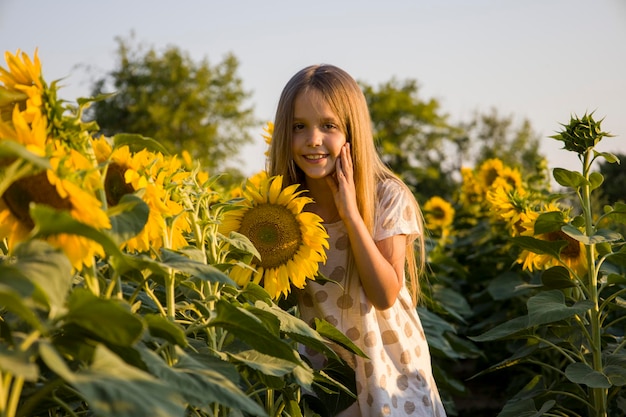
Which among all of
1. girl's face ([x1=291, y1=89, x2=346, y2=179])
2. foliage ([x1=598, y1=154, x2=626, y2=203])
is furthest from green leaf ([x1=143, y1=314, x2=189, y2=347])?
foliage ([x1=598, y1=154, x2=626, y2=203])

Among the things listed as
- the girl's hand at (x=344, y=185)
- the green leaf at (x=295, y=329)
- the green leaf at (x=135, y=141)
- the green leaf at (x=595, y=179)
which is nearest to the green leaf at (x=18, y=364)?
the green leaf at (x=135, y=141)

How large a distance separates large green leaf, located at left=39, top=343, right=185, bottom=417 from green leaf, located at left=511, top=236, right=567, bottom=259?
1.87m

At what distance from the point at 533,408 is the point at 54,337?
1987mm

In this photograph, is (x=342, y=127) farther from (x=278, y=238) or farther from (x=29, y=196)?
(x=29, y=196)

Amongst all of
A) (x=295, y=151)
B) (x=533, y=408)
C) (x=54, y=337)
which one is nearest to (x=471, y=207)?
(x=533, y=408)

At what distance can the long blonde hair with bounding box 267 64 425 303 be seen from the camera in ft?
8.78

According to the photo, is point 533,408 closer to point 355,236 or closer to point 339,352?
point 339,352

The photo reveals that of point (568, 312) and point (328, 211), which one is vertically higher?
point (328, 211)

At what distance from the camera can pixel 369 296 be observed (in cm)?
253

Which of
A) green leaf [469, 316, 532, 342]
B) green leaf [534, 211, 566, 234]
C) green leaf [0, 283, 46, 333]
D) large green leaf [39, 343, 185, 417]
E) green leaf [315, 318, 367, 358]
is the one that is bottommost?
green leaf [469, 316, 532, 342]

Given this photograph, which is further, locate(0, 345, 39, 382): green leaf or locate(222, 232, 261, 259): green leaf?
locate(222, 232, 261, 259): green leaf

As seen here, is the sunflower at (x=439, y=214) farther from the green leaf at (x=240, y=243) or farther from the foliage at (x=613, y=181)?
the foliage at (x=613, y=181)

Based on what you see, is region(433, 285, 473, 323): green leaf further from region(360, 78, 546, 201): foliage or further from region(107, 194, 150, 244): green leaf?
region(360, 78, 546, 201): foliage

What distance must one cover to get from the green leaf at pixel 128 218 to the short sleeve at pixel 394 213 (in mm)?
1248
